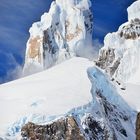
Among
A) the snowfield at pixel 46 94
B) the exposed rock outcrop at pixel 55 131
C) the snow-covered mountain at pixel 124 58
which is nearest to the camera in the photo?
the exposed rock outcrop at pixel 55 131

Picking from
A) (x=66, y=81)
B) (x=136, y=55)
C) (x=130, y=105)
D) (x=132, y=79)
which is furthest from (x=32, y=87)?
(x=136, y=55)

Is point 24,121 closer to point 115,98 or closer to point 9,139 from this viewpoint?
point 9,139

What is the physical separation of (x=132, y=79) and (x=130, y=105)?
213 feet

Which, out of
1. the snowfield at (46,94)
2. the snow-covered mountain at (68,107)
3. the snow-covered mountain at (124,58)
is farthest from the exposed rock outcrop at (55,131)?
the snow-covered mountain at (124,58)

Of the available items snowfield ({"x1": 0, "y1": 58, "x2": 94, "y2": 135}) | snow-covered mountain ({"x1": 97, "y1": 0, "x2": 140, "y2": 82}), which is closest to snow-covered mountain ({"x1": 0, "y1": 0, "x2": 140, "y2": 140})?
snowfield ({"x1": 0, "y1": 58, "x2": 94, "y2": 135})

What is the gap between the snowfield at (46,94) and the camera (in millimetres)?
85750

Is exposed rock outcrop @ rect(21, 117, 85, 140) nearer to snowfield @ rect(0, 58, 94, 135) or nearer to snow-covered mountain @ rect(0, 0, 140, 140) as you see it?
snow-covered mountain @ rect(0, 0, 140, 140)

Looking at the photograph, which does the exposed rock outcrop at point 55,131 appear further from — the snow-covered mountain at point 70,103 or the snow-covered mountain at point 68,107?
the snow-covered mountain at point 70,103

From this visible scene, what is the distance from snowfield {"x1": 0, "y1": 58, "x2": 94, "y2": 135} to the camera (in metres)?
85.8

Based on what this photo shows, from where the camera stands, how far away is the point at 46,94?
92.1m

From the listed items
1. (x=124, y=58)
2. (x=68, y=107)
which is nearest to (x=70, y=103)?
(x=68, y=107)

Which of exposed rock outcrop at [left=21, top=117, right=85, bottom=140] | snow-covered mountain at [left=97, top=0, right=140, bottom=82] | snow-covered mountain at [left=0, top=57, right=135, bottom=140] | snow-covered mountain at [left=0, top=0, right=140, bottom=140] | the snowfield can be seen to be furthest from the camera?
Result: snow-covered mountain at [left=97, top=0, right=140, bottom=82]

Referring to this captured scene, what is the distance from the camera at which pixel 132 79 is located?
579ft

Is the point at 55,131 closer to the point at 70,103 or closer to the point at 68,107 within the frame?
the point at 68,107
